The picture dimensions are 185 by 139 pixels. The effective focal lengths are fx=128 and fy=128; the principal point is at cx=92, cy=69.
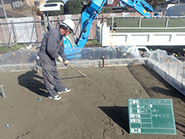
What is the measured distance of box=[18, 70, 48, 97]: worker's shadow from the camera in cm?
401

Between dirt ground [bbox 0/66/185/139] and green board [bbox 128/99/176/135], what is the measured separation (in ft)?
0.36

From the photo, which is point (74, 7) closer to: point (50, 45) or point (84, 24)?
point (84, 24)

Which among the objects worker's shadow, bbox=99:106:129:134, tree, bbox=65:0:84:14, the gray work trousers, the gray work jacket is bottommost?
worker's shadow, bbox=99:106:129:134

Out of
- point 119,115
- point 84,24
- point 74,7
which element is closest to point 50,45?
point 119,115

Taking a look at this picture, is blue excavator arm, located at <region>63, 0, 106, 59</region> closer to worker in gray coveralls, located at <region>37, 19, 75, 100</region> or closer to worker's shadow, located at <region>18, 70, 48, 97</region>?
worker's shadow, located at <region>18, 70, 48, 97</region>

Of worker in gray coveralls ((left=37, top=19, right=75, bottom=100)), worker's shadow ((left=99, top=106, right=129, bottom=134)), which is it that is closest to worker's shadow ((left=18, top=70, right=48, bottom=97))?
worker in gray coveralls ((left=37, top=19, right=75, bottom=100))

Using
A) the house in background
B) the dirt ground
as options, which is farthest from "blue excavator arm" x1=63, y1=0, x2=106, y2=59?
the house in background

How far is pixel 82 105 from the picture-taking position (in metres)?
3.25

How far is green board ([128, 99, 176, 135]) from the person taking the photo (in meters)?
2.33

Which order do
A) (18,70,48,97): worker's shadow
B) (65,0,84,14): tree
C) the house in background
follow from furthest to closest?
1. the house in background
2. (65,0,84,14): tree
3. (18,70,48,97): worker's shadow

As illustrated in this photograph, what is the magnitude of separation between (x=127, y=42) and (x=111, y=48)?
101cm

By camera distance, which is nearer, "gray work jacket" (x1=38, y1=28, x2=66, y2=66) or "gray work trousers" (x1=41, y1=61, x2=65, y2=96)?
"gray work jacket" (x1=38, y1=28, x2=66, y2=66)

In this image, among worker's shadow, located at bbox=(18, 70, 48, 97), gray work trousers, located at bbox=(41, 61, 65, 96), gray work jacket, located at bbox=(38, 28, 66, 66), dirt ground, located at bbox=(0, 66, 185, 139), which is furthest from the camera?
worker's shadow, located at bbox=(18, 70, 48, 97)

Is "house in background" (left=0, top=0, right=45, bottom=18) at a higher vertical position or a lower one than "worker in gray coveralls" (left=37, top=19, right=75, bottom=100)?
higher
